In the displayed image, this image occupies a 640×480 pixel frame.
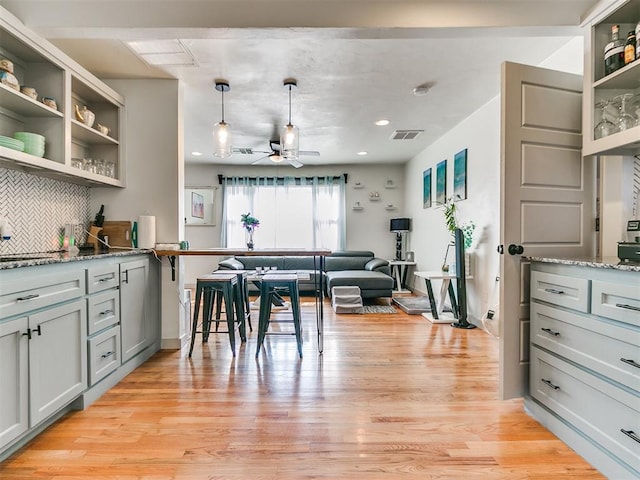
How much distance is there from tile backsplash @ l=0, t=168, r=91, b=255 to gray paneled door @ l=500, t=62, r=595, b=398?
10.6 feet

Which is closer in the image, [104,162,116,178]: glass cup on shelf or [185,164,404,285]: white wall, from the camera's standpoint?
[104,162,116,178]: glass cup on shelf

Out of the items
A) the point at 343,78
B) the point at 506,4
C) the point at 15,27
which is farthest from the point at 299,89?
the point at 15,27

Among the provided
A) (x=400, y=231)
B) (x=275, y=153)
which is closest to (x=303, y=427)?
(x=275, y=153)

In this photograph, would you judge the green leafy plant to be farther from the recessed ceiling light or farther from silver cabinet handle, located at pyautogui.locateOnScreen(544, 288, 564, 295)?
silver cabinet handle, located at pyautogui.locateOnScreen(544, 288, 564, 295)

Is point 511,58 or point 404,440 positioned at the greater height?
point 511,58

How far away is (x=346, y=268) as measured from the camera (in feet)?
21.1

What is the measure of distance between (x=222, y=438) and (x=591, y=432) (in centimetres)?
183

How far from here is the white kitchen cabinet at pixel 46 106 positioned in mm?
2043

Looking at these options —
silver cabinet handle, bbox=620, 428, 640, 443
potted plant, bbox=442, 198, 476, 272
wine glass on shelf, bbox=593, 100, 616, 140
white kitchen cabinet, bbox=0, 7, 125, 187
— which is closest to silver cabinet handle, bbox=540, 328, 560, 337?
silver cabinet handle, bbox=620, 428, 640, 443

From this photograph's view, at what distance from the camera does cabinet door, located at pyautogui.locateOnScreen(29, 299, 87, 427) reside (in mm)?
1675

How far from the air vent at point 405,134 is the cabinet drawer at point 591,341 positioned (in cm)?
336

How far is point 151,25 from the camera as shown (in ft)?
6.89

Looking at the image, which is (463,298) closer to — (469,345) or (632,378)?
(469,345)

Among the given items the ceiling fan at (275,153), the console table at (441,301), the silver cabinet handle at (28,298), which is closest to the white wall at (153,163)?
the ceiling fan at (275,153)
